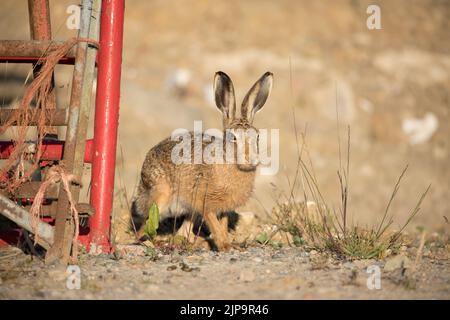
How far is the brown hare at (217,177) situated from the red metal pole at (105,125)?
0.92 m

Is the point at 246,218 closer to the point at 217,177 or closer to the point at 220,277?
the point at 217,177

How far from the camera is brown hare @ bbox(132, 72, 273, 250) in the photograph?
199 inches

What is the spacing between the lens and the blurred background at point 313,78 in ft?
33.2

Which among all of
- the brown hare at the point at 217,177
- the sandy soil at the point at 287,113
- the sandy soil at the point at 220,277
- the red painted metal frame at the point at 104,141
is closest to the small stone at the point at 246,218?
the sandy soil at the point at 287,113

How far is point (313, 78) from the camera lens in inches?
522

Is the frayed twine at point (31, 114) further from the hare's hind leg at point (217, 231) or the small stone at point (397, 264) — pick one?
the small stone at point (397, 264)

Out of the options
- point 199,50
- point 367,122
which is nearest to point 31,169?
point 367,122

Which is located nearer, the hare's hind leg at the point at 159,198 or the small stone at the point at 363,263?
the small stone at the point at 363,263

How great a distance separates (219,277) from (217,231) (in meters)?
1.15

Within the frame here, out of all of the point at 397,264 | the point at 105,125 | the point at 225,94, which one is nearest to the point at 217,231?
the point at 225,94

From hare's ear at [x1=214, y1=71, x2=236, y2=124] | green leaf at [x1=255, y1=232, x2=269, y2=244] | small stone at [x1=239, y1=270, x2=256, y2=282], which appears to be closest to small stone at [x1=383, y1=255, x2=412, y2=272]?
small stone at [x1=239, y1=270, x2=256, y2=282]

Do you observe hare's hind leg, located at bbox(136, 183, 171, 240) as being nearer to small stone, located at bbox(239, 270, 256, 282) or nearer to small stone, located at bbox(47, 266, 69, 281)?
small stone, located at bbox(47, 266, 69, 281)
